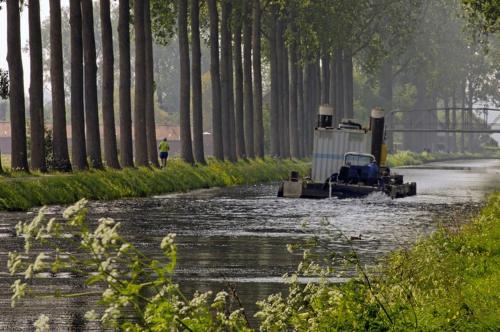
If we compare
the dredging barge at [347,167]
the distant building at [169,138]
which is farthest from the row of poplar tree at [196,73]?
the distant building at [169,138]

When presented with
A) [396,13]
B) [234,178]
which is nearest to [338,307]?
[234,178]

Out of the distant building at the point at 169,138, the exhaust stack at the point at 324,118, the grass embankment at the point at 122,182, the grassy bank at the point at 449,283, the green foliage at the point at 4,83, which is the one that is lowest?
the distant building at the point at 169,138

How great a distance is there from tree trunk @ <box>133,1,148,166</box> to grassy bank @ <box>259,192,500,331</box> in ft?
140

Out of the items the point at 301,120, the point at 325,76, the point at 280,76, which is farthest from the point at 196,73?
the point at 325,76

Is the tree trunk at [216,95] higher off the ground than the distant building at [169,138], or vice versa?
the tree trunk at [216,95]

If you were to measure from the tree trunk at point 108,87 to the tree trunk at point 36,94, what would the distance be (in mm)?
6759

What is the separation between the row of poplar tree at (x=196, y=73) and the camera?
54131mm

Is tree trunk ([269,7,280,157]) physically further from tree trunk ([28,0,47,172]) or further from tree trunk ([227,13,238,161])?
tree trunk ([28,0,47,172])

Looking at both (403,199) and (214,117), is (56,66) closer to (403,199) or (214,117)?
(403,199)

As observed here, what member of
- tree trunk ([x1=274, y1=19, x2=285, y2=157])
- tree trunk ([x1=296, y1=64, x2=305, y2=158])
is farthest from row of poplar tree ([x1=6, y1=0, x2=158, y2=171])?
tree trunk ([x1=296, y1=64, x2=305, y2=158])

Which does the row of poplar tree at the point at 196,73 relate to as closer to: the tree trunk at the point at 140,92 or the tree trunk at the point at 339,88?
the tree trunk at the point at 140,92

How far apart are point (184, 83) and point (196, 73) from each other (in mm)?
2821

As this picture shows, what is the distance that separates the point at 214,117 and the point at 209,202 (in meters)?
29.9

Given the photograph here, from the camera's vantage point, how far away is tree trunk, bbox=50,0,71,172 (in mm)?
55125
